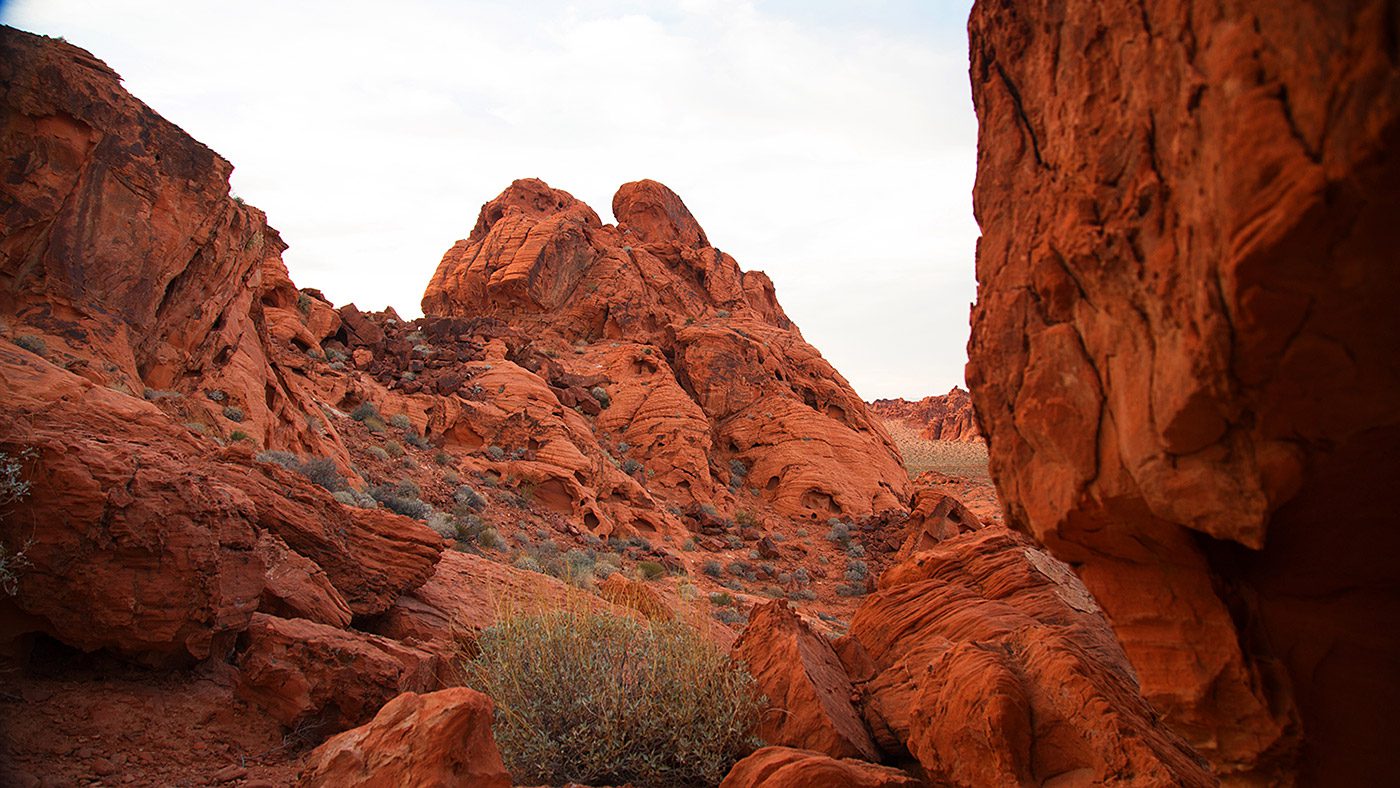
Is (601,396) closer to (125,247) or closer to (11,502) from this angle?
(125,247)

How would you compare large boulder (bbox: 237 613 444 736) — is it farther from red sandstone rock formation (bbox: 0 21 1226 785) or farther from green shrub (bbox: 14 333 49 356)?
green shrub (bbox: 14 333 49 356)

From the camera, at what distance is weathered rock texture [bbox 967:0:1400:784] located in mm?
1735

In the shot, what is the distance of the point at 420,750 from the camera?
377 centimetres

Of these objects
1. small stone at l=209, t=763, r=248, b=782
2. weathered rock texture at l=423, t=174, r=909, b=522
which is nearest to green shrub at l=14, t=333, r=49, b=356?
small stone at l=209, t=763, r=248, b=782

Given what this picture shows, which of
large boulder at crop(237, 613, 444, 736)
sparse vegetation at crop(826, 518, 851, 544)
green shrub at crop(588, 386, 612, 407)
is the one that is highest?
green shrub at crop(588, 386, 612, 407)

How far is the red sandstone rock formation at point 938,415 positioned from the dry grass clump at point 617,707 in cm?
7544

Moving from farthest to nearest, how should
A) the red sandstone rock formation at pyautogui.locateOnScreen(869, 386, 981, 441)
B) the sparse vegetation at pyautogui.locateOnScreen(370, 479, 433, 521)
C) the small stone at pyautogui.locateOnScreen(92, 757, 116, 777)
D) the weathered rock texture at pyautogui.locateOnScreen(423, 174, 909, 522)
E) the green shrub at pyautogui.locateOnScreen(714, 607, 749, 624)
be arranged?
the red sandstone rock formation at pyautogui.locateOnScreen(869, 386, 981, 441) → the weathered rock texture at pyautogui.locateOnScreen(423, 174, 909, 522) → the sparse vegetation at pyautogui.locateOnScreen(370, 479, 433, 521) → the green shrub at pyautogui.locateOnScreen(714, 607, 749, 624) → the small stone at pyautogui.locateOnScreen(92, 757, 116, 777)

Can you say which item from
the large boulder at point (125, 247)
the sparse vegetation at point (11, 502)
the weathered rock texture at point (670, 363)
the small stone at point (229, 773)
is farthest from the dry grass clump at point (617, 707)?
the weathered rock texture at point (670, 363)

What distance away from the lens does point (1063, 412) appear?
2695mm

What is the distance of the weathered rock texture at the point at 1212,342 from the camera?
68.3 inches

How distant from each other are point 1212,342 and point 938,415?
95419mm

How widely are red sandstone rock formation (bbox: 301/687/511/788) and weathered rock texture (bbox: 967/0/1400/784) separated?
2.95 meters

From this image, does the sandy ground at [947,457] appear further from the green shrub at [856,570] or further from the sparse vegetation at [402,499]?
the sparse vegetation at [402,499]

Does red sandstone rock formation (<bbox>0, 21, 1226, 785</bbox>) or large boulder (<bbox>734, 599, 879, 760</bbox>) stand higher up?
red sandstone rock formation (<bbox>0, 21, 1226, 785</bbox>)
